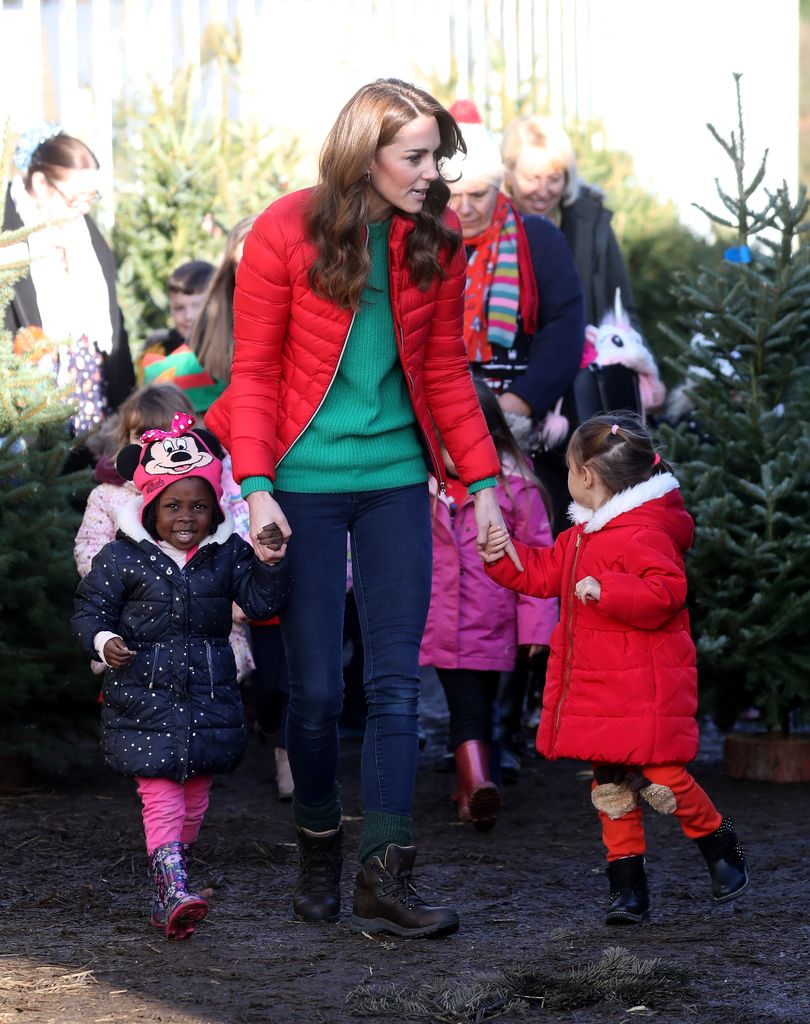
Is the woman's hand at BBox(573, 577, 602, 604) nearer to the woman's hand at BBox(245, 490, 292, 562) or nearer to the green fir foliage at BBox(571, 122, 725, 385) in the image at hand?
the woman's hand at BBox(245, 490, 292, 562)

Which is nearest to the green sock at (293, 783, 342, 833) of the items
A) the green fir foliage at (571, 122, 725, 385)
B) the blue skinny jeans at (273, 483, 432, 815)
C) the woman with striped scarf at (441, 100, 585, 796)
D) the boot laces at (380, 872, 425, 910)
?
the blue skinny jeans at (273, 483, 432, 815)

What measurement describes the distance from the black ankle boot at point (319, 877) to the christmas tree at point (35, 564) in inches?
66.9

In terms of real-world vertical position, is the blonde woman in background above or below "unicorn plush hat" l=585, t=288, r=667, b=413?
above

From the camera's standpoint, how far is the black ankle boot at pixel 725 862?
4582 millimetres

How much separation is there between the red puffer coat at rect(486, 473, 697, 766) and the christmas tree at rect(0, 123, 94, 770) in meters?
2.01

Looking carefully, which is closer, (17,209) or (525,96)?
(17,209)

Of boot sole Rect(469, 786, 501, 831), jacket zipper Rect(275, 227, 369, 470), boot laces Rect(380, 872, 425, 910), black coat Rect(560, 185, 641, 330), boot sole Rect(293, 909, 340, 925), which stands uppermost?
black coat Rect(560, 185, 641, 330)

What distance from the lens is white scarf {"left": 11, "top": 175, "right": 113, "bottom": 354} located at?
719cm

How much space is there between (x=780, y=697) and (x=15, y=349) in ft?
10.4

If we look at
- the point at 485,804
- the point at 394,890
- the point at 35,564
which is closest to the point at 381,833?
the point at 394,890

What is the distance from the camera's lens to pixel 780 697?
6230mm

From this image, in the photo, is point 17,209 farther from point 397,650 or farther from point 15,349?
point 397,650

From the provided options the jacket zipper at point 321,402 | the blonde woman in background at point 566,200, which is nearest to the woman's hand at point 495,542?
the jacket zipper at point 321,402

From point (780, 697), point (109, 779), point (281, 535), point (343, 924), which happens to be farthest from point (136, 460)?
point (780, 697)
